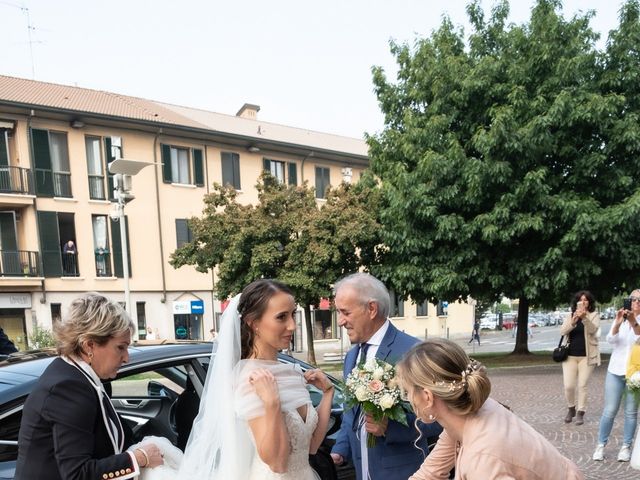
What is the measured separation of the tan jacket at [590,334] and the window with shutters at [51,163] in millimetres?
20166

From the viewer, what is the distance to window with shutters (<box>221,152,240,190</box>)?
24.7 m

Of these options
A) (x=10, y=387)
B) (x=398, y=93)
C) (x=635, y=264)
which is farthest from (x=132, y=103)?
(x=10, y=387)

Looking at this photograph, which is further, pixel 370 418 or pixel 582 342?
pixel 582 342

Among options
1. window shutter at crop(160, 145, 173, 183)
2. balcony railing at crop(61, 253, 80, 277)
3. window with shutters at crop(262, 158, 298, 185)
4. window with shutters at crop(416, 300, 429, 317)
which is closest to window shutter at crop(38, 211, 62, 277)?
balcony railing at crop(61, 253, 80, 277)

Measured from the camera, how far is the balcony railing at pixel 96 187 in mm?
21438

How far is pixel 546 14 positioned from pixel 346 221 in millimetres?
8403

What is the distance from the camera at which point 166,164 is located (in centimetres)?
2298

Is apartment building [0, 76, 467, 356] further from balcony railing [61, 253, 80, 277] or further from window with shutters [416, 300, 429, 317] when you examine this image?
window with shutters [416, 300, 429, 317]

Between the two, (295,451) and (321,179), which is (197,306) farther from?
(295,451)

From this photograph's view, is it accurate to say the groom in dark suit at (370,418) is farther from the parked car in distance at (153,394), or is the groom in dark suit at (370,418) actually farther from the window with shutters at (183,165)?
the window with shutters at (183,165)

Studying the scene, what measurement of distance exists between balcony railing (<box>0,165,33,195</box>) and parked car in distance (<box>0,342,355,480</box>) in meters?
18.3

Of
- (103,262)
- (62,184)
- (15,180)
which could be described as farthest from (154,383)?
(62,184)

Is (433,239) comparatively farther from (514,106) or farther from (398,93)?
(398,93)

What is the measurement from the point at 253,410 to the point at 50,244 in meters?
21.3
